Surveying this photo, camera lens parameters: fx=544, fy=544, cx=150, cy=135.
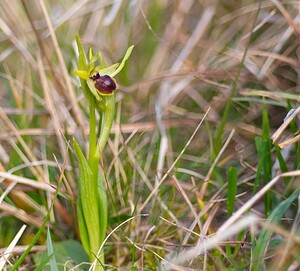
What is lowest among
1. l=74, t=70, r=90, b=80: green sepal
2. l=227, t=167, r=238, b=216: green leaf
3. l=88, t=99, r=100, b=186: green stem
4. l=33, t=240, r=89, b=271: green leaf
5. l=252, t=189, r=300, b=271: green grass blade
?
l=252, t=189, r=300, b=271: green grass blade

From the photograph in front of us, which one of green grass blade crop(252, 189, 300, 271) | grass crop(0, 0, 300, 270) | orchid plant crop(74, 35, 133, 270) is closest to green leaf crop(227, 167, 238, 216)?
grass crop(0, 0, 300, 270)

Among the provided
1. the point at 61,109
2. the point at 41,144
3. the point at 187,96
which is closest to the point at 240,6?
the point at 187,96

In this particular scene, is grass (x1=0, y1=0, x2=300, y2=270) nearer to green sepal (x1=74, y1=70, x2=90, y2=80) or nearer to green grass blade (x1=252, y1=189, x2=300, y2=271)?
green grass blade (x1=252, y1=189, x2=300, y2=271)

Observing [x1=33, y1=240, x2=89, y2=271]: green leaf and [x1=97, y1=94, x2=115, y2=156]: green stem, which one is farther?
[x1=33, y1=240, x2=89, y2=271]: green leaf

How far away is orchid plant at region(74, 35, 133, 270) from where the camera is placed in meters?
1.06

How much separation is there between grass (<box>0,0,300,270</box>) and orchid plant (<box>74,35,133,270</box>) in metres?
0.06

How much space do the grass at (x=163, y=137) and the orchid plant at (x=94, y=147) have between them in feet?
0.18

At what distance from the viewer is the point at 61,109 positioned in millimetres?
1653

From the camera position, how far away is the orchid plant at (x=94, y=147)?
106 centimetres

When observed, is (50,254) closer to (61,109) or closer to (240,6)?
(61,109)

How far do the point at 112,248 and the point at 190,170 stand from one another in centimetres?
30

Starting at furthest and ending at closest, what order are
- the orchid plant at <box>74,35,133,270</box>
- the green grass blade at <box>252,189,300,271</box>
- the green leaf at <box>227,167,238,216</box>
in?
the green leaf at <box>227,167,238,216</box> → the orchid plant at <box>74,35,133,270</box> → the green grass blade at <box>252,189,300,271</box>

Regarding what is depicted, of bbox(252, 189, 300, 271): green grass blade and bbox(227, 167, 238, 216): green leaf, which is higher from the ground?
bbox(227, 167, 238, 216): green leaf

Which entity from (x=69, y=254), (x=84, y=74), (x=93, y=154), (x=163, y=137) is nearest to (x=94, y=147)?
(x=93, y=154)
